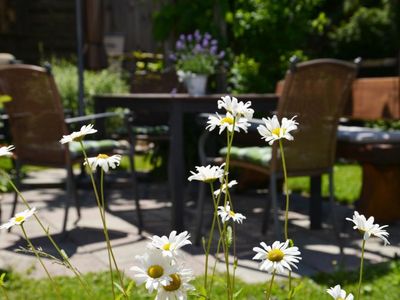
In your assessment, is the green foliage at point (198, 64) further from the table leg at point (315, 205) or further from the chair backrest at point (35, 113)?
the chair backrest at point (35, 113)

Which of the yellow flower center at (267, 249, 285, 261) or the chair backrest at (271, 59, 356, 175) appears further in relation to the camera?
the chair backrest at (271, 59, 356, 175)

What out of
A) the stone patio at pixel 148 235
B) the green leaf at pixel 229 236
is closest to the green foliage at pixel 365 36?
the stone patio at pixel 148 235

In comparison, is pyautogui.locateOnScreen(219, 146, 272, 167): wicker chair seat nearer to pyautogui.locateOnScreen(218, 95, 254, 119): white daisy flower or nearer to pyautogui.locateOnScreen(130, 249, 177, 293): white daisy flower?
pyautogui.locateOnScreen(218, 95, 254, 119): white daisy flower

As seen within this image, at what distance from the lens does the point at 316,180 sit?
14.0ft

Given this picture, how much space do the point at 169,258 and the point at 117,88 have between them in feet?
27.4

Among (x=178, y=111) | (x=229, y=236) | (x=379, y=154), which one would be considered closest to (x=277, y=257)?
(x=229, y=236)

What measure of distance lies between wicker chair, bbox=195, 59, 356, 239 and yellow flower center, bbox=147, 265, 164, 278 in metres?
2.53

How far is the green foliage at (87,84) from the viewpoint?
8.35 metres

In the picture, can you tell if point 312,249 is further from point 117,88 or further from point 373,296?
point 117,88

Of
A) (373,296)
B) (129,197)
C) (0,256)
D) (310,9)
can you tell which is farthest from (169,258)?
(310,9)

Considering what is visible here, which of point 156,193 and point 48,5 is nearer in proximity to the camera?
point 156,193

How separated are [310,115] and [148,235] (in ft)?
4.09

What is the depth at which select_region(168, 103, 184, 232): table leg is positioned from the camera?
12.8 ft

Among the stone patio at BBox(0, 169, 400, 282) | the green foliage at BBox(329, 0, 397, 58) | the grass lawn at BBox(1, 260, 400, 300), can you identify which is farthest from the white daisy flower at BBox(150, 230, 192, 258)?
the green foliage at BBox(329, 0, 397, 58)
